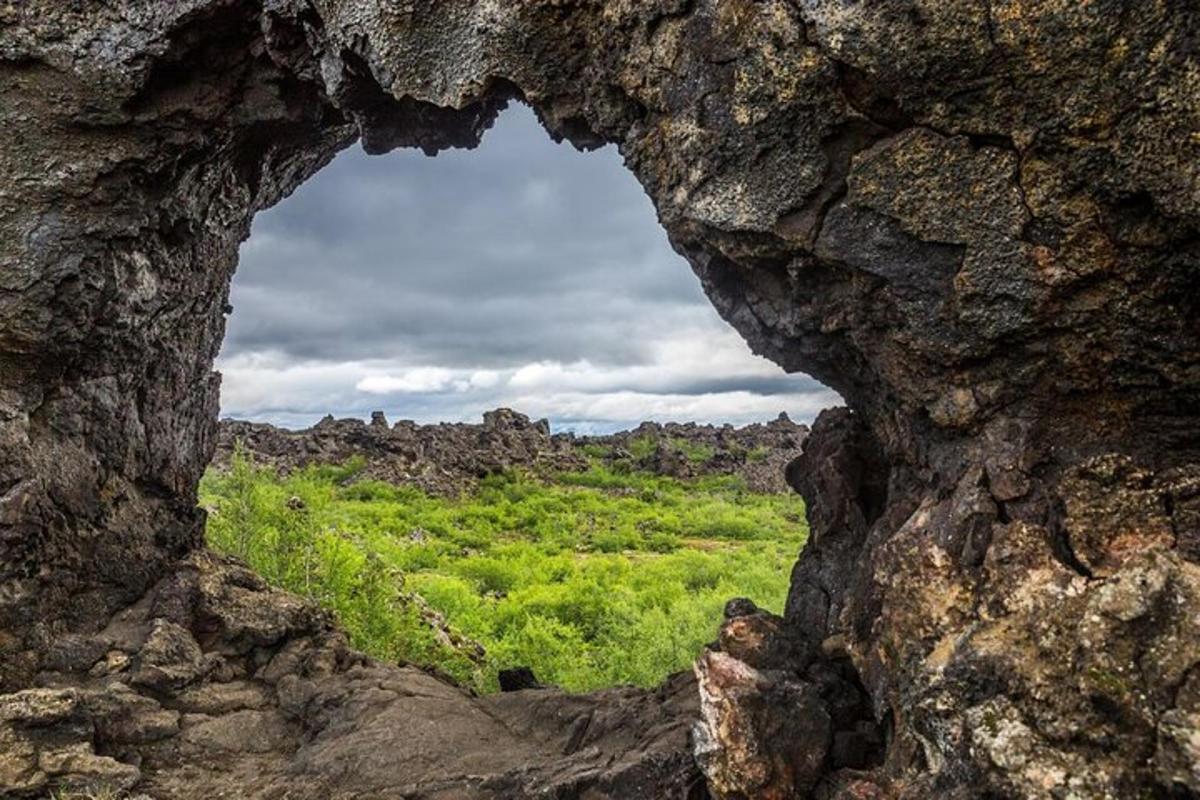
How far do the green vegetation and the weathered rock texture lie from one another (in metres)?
4.44

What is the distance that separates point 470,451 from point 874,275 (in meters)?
40.4

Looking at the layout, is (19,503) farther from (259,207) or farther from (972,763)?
(972,763)

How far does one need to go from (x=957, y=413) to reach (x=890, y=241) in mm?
1080

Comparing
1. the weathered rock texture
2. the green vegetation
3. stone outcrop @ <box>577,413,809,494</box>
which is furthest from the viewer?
stone outcrop @ <box>577,413,809,494</box>

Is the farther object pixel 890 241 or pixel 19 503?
pixel 19 503

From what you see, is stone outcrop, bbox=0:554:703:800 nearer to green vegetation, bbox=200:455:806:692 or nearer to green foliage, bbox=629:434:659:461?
green vegetation, bbox=200:455:806:692

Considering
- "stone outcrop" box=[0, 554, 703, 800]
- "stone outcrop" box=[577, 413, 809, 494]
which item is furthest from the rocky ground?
"stone outcrop" box=[0, 554, 703, 800]

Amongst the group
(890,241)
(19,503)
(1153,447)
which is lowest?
(19,503)

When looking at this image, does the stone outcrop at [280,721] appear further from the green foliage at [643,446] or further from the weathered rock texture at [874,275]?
the green foliage at [643,446]

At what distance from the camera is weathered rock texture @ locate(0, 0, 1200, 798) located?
3.97 meters

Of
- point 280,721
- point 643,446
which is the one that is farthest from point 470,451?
point 280,721

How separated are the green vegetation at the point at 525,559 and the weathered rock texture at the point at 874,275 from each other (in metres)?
4.44

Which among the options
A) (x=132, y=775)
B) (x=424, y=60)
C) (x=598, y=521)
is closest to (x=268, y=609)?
(x=132, y=775)

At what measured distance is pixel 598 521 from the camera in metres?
32.3
